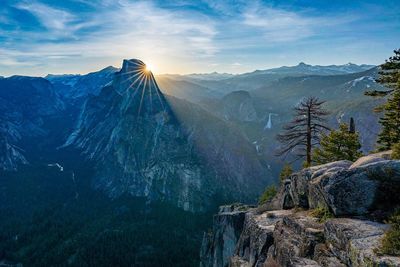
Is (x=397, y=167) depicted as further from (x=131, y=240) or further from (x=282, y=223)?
A: (x=131, y=240)

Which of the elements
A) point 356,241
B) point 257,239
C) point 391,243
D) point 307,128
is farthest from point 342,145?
point 391,243

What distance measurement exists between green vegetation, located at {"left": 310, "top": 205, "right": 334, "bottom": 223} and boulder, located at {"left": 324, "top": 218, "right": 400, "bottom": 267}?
229cm

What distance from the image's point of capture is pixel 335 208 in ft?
89.6

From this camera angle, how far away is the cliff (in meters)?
22.7

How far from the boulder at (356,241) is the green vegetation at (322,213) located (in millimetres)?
A: 2295

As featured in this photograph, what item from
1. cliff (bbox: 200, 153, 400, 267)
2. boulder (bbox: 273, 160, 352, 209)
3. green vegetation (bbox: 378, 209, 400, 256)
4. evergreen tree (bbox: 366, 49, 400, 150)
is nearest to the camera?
green vegetation (bbox: 378, 209, 400, 256)

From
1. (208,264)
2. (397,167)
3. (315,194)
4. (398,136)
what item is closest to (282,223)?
(315,194)

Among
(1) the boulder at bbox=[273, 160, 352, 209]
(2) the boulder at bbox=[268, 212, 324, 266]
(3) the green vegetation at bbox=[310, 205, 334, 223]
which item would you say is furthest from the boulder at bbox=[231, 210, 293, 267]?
(3) the green vegetation at bbox=[310, 205, 334, 223]

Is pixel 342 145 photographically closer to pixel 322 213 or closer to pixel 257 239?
pixel 257 239

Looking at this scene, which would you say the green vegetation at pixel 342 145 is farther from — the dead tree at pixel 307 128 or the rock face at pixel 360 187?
the rock face at pixel 360 187

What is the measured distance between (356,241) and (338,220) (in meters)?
3.85

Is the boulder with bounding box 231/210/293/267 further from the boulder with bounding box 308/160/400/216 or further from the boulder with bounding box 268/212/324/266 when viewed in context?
the boulder with bounding box 308/160/400/216

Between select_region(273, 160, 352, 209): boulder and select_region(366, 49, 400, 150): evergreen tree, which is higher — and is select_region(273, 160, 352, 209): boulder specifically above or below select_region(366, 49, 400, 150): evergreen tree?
below

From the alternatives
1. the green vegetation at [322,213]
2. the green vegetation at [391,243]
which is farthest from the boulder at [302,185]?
the green vegetation at [391,243]
